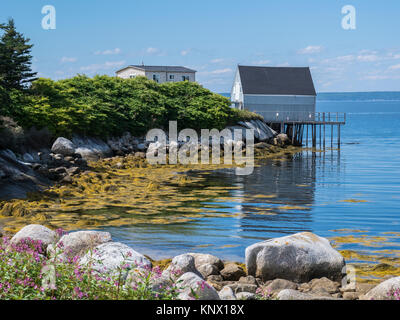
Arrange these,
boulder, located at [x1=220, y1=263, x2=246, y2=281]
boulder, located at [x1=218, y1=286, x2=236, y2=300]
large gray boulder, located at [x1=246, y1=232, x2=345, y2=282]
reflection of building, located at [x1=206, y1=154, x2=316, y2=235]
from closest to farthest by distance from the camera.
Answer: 1. boulder, located at [x1=218, y1=286, x2=236, y2=300]
2. large gray boulder, located at [x1=246, y1=232, x2=345, y2=282]
3. boulder, located at [x1=220, y1=263, x2=246, y2=281]
4. reflection of building, located at [x1=206, y1=154, x2=316, y2=235]

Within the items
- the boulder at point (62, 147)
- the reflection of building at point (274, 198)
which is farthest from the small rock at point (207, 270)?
the boulder at point (62, 147)

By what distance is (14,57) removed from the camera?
115 ft

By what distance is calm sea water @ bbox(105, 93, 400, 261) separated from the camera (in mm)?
14906

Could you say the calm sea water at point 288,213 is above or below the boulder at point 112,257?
below

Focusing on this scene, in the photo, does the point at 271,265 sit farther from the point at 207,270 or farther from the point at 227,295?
the point at 227,295

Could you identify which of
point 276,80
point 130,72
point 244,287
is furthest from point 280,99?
point 244,287

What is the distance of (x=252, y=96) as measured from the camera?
60.6 metres

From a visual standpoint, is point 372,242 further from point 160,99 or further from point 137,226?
point 160,99

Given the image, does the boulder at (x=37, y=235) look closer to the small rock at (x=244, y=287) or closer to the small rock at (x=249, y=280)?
the small rock at (x=249, y=280)

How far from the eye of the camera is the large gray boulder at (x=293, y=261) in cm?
1097

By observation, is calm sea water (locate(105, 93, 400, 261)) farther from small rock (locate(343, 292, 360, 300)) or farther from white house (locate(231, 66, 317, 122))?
white house (locate(231, 66, 317, 122))

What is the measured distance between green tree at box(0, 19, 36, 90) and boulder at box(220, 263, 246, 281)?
26.9 meters

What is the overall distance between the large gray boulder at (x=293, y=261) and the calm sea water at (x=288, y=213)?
230 cm

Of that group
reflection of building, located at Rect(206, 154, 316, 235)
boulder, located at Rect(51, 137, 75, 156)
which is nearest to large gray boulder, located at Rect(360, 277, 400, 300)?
reflection of building, located at Rect(206, 154, 316, 235)
